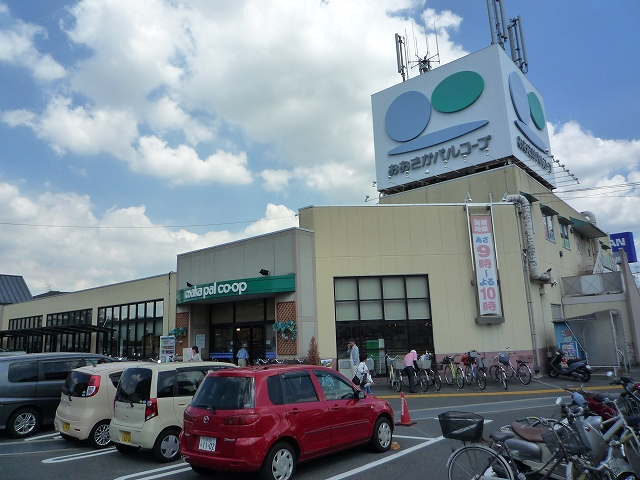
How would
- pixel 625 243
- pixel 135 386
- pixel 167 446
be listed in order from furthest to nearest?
pixel 625 243, pixel 135 386, pixel 167 446

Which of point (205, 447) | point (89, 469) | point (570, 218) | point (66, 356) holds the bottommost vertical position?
point (89, 469)

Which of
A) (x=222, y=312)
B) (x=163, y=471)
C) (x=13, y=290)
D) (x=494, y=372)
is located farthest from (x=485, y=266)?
(x=13, y=290)

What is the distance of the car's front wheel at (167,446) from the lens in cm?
823

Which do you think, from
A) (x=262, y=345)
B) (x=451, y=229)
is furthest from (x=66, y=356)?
(x=451, y=229)

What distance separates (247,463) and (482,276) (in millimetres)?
15473

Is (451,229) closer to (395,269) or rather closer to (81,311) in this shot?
(395,269)

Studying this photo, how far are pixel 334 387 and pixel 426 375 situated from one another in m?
10.4

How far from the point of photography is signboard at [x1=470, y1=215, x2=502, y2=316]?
1948cm

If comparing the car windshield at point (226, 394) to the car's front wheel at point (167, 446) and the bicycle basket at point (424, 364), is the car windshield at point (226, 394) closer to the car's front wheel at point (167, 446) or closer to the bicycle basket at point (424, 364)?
the car's front wheel at point (167, 446)

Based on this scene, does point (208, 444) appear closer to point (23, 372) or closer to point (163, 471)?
point (163, 471)

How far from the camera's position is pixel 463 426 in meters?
5.50

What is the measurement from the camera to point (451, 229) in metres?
20.4

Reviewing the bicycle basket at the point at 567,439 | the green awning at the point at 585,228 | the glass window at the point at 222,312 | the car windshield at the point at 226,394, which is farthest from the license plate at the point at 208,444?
the green awning at the point at 585,228

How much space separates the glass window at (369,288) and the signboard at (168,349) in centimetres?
891
